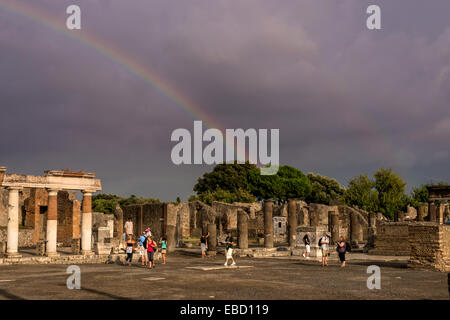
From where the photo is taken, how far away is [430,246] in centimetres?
1962

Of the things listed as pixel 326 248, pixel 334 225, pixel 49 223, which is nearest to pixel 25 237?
pixel 49 223

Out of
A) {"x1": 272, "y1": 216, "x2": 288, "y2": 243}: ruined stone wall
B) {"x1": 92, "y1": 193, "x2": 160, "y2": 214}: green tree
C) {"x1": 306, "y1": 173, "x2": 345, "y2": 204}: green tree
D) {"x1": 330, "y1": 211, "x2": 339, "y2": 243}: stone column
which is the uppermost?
{"x1": 306, "y1": 173, "x2": 345, "y2": 204}: green tree

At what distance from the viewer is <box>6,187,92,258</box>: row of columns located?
78.7 feet

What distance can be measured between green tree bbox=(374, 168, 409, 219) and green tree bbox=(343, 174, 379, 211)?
2.69ft

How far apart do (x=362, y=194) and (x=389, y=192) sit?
3687 millimetres

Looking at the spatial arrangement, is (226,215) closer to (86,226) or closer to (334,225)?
(334,225)

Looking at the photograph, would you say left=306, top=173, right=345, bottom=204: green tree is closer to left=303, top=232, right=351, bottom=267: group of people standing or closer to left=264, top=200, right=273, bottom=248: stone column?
left=264, top=200, right=273, bottom=248: stone column

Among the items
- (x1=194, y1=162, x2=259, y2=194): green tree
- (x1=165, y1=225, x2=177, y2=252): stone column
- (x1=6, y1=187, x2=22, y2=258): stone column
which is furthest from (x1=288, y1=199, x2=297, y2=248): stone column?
(x1=194, y1=162, x2=259, y2=194): green tree

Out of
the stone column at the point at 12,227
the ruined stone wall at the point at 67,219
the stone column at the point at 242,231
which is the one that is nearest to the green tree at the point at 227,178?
the ruined stone wall at the point at 67,219

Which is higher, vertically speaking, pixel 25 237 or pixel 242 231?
pixel 242 231

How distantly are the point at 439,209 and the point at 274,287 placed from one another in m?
34.7

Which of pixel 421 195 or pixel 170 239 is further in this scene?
pixel 421 195

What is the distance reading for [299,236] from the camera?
30484mm

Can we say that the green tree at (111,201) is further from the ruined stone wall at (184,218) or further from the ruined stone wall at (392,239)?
the ruined stone wall at (392,239)
